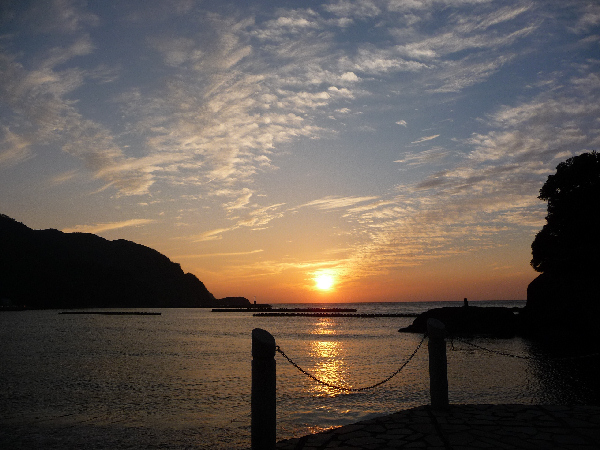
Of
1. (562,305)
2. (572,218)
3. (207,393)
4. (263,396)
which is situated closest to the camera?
(263,396)

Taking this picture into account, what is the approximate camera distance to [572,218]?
4241 cm

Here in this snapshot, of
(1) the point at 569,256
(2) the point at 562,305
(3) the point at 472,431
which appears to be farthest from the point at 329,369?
(1) the point at 569,256

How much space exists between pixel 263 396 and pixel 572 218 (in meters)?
45.7

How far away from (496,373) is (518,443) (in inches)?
608

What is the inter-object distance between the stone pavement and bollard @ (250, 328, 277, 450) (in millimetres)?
774

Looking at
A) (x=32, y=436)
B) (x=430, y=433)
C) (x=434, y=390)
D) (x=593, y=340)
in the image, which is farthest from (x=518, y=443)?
(x=593, y=340)

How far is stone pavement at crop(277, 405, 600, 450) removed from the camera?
6504mm

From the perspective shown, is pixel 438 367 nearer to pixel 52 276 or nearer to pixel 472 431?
pixel 472 431

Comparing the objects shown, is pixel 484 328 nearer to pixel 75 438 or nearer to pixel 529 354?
pixel 529 354

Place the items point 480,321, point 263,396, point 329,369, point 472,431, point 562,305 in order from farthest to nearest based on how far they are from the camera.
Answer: point 480,321 < point 562,305 < point 329,369 < point 472,431 < point 263,396

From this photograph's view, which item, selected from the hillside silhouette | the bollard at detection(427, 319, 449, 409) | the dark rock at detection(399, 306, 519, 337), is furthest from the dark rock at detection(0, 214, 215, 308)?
A: the bollard at detection(427, 319, 449, 409)

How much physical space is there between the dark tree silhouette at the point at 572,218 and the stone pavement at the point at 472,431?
37193 millimetres

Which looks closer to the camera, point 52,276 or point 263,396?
point 263,396

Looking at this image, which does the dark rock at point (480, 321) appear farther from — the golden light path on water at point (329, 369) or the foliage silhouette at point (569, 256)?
the golden light path on water at point (329, 369)
